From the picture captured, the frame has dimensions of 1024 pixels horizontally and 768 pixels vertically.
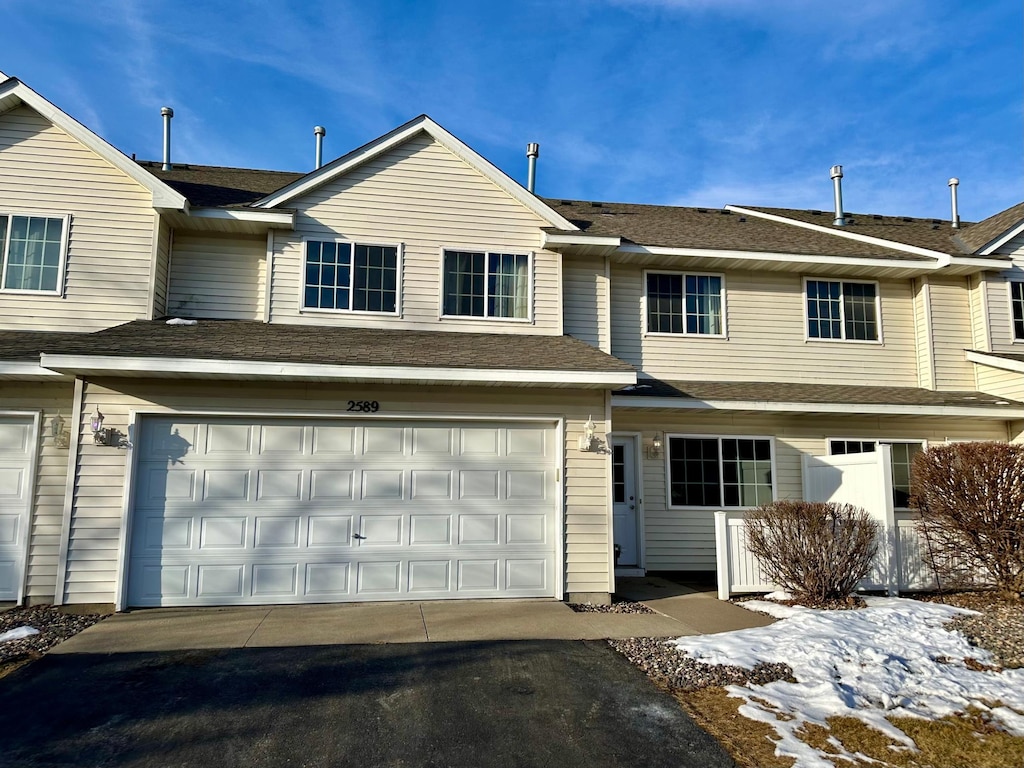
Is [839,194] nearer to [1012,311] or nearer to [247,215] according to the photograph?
[1012,311]

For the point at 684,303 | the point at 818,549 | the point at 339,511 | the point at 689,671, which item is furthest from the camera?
the point at 684,303

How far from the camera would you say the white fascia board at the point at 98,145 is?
996 centimetres

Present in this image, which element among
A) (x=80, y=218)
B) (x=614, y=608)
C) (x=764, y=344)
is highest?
(x=80, y=218)

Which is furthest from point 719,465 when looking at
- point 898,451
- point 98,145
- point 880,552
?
point 98,145

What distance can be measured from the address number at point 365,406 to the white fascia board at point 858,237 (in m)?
9.40

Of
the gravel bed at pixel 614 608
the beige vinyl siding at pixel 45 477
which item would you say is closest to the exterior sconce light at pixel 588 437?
the gravel bed at pixel 614 608

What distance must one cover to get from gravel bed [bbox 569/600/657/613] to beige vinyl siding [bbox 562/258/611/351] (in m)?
4.20

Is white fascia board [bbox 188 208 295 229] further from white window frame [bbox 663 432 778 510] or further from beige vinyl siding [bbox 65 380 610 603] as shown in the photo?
white window frame [bbox 663 432 778 510]

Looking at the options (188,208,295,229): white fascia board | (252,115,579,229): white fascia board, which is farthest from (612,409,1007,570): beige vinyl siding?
(188,208,295,229): white fascia board

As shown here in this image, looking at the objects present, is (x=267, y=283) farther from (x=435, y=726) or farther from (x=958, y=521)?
(x=958, y=521)

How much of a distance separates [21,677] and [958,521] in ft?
33.6

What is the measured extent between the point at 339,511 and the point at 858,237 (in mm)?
10352

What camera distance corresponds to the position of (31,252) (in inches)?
392

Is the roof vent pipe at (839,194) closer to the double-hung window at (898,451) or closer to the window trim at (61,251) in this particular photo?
the double-hung window at (898,451)
